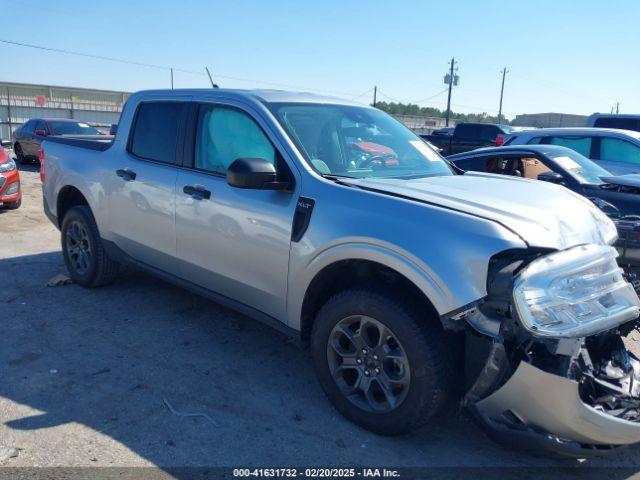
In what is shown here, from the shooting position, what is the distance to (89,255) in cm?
550

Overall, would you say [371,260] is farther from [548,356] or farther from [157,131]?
[157,131]

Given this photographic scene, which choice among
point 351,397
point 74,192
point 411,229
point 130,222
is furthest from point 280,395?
point 74,192

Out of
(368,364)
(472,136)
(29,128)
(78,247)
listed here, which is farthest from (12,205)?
(472,136)

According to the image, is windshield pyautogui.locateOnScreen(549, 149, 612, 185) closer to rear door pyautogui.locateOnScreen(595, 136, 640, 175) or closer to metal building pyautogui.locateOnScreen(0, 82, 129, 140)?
rear door pyautogui.locateOnScreen(595, 136, 640, 175)

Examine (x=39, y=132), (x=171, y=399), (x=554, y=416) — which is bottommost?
(x=171, y=399)

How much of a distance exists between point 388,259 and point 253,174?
98 centimetres

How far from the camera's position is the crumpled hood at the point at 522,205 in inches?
111

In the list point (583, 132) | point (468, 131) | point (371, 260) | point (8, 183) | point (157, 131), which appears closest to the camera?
point (371, 260)

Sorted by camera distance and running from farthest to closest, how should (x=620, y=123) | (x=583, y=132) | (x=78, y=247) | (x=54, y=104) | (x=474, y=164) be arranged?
(x=54, y=104) < (x=620, y=123) < (x=583, y=132) < (x=474, y=164) < (x=78, y=247)

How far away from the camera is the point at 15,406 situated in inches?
134

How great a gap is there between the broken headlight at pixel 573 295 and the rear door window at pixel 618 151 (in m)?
6.80

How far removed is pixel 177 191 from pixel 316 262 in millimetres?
1503

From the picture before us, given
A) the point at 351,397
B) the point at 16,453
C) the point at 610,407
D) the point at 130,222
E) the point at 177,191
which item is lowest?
the point at 16,453

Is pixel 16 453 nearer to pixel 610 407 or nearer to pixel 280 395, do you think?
pixel 280 395
